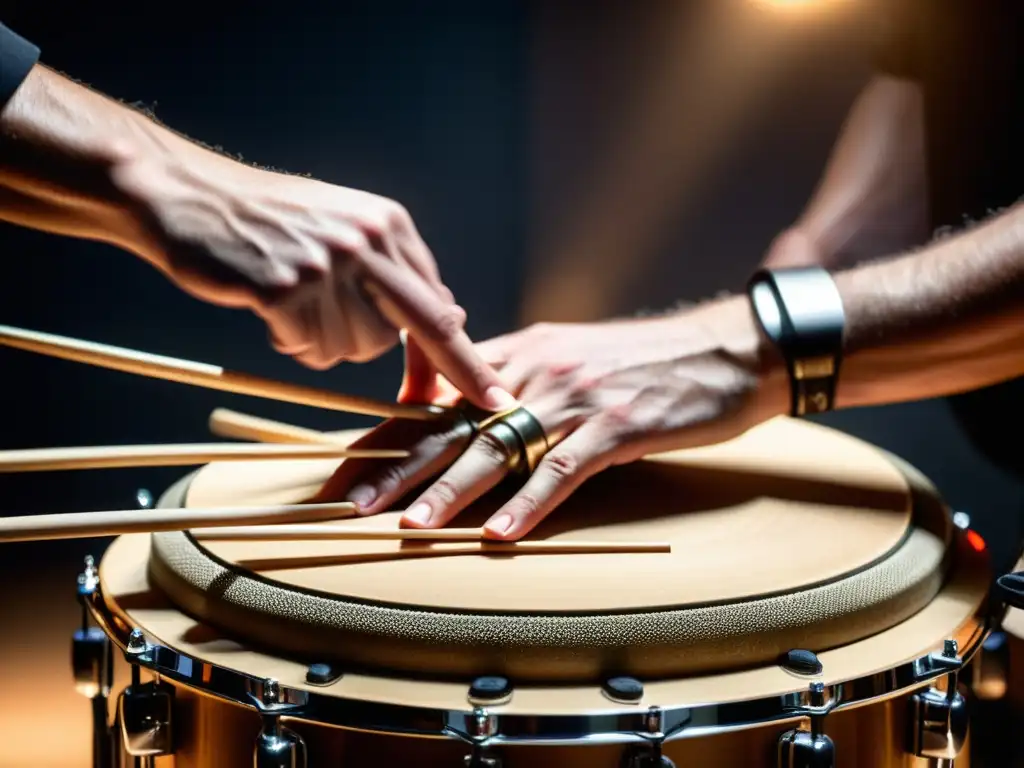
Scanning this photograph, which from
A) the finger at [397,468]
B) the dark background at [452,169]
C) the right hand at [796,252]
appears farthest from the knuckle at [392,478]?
the right hand at [796,252]

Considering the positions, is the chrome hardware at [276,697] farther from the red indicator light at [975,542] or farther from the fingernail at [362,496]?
the red indicator light at [975,542]

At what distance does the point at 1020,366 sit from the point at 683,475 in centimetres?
32

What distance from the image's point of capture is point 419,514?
65 cm

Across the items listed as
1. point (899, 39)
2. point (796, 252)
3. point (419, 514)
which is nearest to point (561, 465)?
point (419, 514)

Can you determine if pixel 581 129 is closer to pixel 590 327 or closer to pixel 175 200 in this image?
pixel 590 327

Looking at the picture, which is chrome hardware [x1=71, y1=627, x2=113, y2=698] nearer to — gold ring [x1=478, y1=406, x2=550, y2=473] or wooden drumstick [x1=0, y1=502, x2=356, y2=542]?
wooden drumstick [x1=0, y1=502, x2=356, y2=542]

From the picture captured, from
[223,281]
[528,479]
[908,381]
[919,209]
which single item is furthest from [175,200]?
[919,209]

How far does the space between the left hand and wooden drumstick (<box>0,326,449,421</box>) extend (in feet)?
0.12

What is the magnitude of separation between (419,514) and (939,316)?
1.55 ft

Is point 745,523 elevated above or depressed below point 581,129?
below

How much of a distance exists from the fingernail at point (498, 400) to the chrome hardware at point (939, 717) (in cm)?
35

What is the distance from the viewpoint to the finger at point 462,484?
2.16ft

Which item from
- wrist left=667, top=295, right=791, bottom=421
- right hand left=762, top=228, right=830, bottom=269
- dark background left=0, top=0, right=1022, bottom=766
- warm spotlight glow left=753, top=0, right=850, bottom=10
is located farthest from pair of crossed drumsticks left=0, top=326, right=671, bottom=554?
warm spotlight glow left=753, top=0, right=850, bottom=10

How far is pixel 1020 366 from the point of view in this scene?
828 mm
